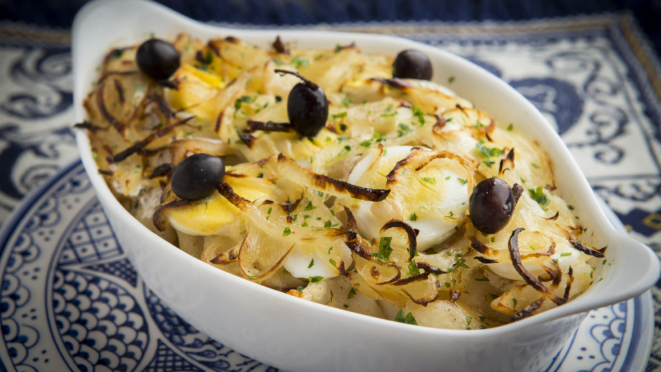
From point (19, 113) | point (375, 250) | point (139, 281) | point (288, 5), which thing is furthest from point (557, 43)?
point (19, 113)

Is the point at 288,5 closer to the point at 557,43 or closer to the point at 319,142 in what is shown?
the point at 557,43

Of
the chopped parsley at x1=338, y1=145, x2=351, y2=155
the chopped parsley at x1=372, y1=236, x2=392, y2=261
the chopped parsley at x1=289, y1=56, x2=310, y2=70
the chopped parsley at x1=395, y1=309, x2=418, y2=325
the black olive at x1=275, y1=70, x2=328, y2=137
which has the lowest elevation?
the chopped parsley at x1=395, y1=309, x2=418, y2=325

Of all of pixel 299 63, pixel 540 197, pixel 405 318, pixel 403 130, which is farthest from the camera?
pixel 299 63

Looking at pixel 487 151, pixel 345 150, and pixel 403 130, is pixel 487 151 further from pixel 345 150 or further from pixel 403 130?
pixel 345 150

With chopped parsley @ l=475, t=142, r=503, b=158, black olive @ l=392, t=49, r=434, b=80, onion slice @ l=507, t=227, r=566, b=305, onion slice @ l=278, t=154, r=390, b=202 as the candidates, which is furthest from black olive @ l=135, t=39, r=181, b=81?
onion slice @ l=507, t=227, r=566, b=305

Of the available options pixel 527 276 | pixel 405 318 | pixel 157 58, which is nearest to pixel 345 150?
pixel 405 318

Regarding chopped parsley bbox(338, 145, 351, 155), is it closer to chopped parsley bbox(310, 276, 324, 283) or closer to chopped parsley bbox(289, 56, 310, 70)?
chopped parsley bbox(310, 276, 324, 283)

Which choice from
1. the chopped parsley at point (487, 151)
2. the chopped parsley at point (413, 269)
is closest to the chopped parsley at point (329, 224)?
the chopped parsley at point (413, 269)
